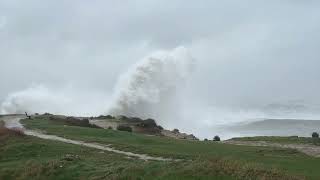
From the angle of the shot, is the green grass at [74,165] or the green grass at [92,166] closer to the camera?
the green grass at [92,166]

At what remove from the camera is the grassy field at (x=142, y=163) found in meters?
23.2

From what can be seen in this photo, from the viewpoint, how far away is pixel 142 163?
90.6 feet

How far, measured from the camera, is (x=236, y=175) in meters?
22.2

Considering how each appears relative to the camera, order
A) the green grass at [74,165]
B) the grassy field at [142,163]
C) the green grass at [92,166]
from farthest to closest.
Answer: the green grass at [74,165] → the grassy field at [142,163] → the green grass at [92,166]

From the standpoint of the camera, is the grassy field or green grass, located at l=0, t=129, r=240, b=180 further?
green grass, located at l=0, t=129, r=240, b=180

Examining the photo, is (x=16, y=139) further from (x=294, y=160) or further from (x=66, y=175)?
(x=294, y=160)

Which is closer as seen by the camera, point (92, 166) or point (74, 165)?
point (92, 166)

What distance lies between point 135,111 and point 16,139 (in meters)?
58.7

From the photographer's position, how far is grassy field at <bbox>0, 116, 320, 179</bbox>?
23.2 m

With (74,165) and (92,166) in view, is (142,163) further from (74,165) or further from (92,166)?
(74,165)

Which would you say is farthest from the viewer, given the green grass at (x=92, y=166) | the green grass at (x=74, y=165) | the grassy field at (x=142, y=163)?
the green grass at (x=74, y=165)

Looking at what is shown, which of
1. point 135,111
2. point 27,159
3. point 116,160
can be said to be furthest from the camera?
point 135,111

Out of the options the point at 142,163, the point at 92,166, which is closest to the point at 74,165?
the point at 92,166

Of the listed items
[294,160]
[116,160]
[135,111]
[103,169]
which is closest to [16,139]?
[116,160]
